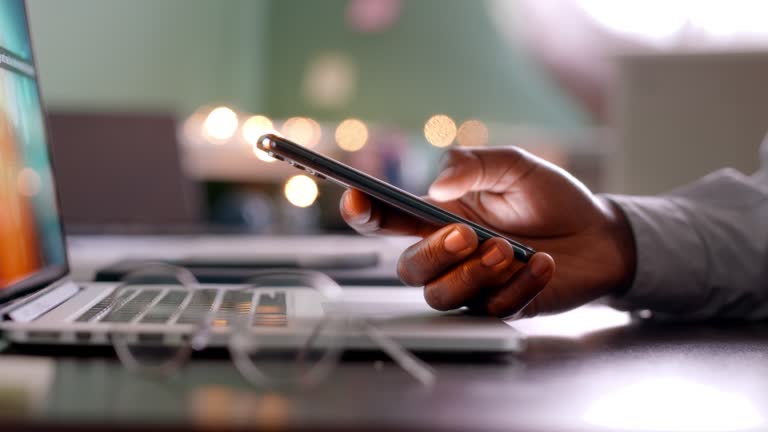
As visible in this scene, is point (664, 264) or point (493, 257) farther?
point (664, 264)

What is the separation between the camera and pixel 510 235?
0.73 metres

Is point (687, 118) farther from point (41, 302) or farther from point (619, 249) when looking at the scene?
point (41, 302)

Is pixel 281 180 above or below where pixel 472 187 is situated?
below

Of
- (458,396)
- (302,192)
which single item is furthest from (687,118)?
(458,396)

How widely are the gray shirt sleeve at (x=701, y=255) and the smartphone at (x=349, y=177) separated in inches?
8.2

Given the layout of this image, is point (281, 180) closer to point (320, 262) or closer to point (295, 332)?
point (320, 262)

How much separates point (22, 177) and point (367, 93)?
3429 mm

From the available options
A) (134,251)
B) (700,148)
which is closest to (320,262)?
(134,251)

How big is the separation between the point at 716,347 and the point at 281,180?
112 inches

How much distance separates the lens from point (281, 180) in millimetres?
3287

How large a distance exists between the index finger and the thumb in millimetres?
31

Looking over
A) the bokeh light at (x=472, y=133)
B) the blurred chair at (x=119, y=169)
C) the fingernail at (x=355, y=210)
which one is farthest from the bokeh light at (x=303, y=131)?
the fingernail at (x=355, y=210)

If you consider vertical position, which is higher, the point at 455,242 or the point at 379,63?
the point at 379,63

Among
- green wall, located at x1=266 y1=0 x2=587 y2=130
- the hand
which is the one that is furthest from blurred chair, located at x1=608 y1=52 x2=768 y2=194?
the hand
